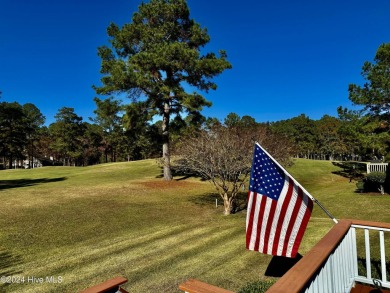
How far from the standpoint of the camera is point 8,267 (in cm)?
772

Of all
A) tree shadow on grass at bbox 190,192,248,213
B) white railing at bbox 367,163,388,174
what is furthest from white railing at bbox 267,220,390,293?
white railing at bbox 367,163,388,174

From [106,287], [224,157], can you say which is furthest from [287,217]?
[224,157]

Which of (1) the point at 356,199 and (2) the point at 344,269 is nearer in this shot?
(2) the point at 344,269

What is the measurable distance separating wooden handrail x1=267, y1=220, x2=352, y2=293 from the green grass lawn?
377 cm

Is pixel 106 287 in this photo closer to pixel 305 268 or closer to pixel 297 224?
pixel 305 268

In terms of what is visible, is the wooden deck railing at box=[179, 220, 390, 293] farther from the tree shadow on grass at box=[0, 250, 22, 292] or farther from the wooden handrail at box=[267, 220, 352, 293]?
the tree shadow on grass at box=[0, 250, 22, 292]

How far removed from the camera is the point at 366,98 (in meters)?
21.8

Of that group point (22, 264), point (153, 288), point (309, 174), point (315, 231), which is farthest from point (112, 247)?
point (309, 174)

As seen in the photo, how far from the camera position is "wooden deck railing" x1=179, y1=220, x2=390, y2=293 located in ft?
7.55

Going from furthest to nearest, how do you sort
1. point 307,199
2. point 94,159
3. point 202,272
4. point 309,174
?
point 94,159 < point 309,174 < point 202,272 < point 307,199

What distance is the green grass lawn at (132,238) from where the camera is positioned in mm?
7059

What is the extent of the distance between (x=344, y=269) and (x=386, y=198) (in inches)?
620

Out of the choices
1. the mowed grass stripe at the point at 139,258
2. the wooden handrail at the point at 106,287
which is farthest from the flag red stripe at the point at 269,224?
the mowed grass stripe at the point at 139,258

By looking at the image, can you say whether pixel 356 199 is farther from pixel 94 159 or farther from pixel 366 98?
pixel 94 159
